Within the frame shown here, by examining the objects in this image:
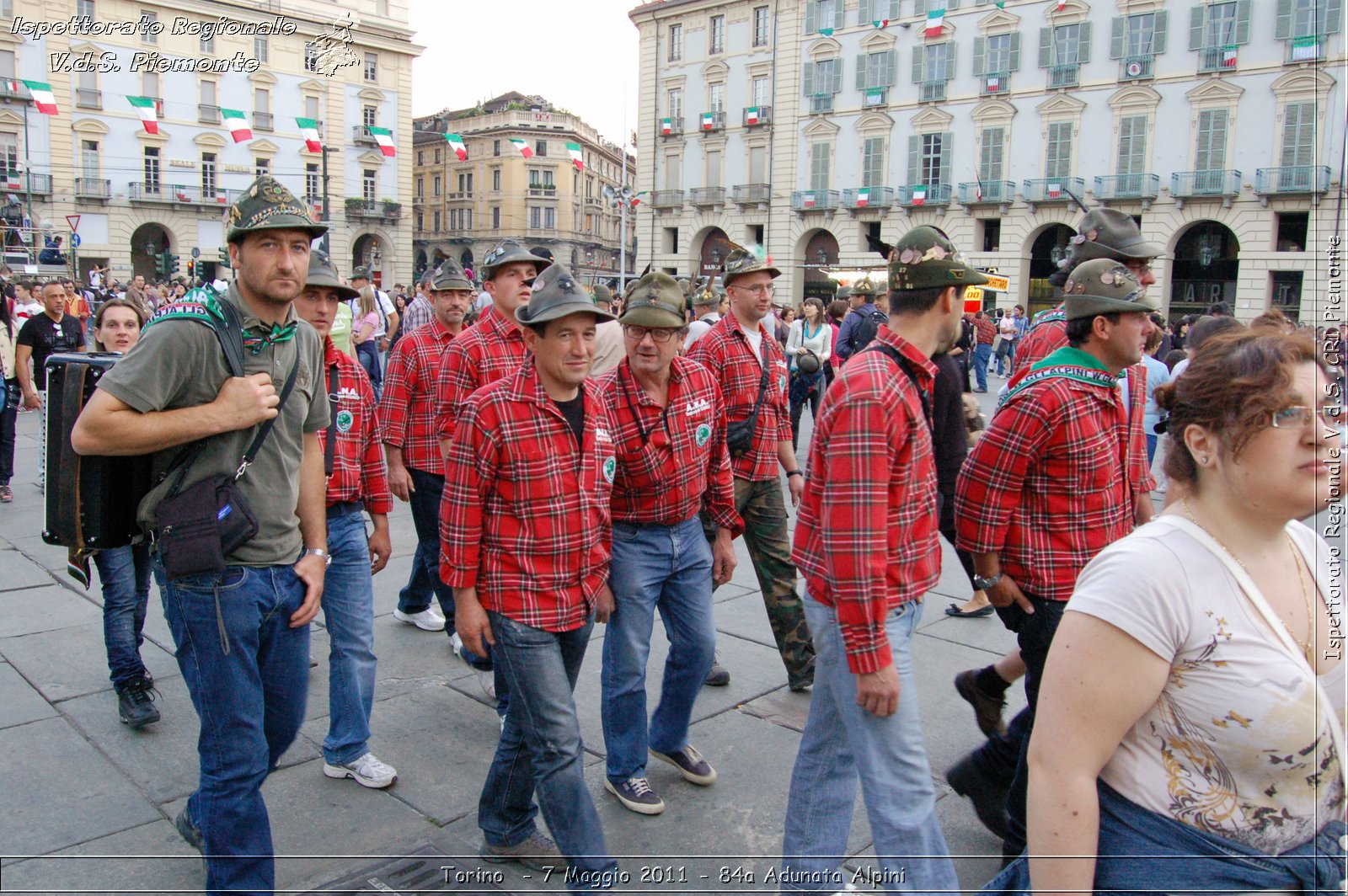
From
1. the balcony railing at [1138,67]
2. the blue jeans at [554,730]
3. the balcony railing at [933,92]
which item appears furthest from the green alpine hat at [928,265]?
the balcony railing at [933,92]

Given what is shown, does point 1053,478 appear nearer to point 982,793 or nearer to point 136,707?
point 982,793

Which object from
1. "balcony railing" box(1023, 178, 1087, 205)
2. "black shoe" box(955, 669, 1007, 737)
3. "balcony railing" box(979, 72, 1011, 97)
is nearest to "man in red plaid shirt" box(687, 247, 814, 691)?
"black shoe" box(955, 669, 1007, 737)

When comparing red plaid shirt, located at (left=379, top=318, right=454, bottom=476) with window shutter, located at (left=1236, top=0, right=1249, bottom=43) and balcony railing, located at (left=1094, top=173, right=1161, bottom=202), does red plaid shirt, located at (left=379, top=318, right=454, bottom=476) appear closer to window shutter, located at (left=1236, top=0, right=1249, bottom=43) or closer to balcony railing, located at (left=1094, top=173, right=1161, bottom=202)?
balcony railing, located at (left=1094, top=173, right=1161, bottom=202)

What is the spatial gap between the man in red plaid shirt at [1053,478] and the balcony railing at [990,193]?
125 feet

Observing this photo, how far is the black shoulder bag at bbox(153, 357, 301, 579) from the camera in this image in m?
2.42

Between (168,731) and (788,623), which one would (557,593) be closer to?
(788,623)

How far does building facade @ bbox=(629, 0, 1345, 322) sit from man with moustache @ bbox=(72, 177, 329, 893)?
3170 cm

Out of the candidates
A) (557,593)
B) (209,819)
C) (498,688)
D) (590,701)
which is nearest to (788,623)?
(590,701)

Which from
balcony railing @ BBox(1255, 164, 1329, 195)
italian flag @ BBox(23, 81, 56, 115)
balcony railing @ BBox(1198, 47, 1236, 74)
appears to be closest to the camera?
italian flag @ BBox(23, 81, 56, 115)

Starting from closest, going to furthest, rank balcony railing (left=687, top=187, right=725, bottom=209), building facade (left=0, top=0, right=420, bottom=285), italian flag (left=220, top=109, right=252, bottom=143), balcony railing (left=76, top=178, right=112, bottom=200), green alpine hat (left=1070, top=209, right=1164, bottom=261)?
green alpine hat (left=1070, top=209, right=1164, bottom=261)
italian flag (left=220, top=109, right=252, bottom=143)
building facade (left=0, top=0, right=420, bottom=285)
balcony railing (left=687, top=187, right=725, bottom=209)
balcony railing (left=76, top=178, right=112, bottom=200)

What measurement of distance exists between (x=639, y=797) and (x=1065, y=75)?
39.9 meters

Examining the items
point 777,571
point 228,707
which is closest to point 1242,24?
point 777,571

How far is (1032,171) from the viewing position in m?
37.8

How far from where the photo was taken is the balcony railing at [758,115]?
44.4 metres
